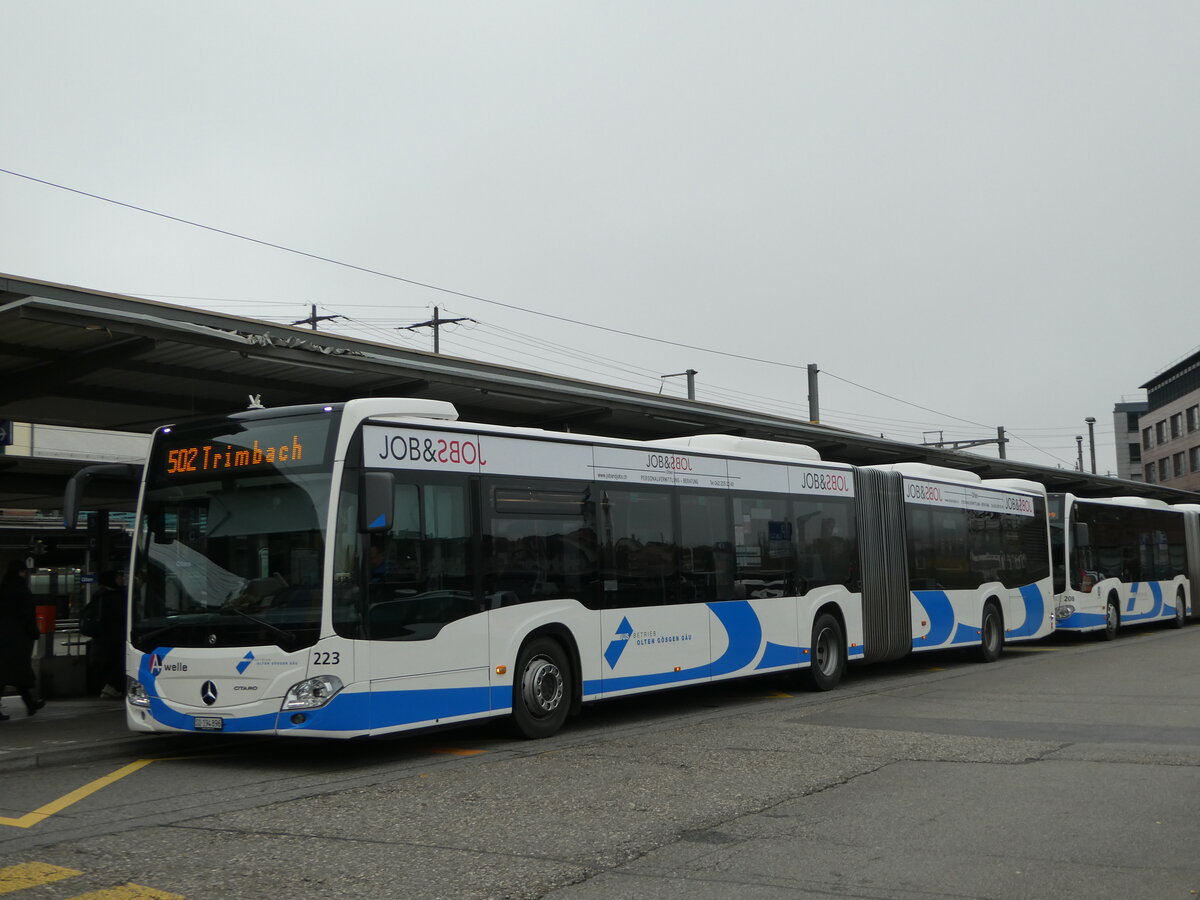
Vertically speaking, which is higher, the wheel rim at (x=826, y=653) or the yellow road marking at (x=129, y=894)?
the wheel rim at (x=826, y=653)

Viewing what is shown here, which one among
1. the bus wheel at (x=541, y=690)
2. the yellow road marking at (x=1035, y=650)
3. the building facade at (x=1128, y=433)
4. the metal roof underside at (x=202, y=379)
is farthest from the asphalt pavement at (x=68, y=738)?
the building facade at (x=1128, y=433)

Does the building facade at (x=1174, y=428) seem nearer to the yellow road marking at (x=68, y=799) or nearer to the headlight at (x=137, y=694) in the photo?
the headlight at (x=137, y=694)

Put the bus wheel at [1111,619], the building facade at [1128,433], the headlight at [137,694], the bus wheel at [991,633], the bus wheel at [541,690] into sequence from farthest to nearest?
the building facade at [1128,433], the bus wheel at [1111,619], the bus wheel at [991,633], the bus wheel at [541,690], the headlight at [137,694]

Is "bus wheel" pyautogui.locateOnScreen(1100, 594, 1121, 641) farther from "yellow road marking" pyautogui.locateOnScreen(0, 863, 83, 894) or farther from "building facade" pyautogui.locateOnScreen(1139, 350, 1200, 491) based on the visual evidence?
"building facade" pyautogui.locateOnScreen(1139, 350, 1200, 491)

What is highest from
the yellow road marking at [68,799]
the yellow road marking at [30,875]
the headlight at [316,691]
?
the headlight at [316,691]

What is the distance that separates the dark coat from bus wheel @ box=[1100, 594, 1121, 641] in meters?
21.1

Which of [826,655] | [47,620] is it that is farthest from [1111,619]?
[47,620]

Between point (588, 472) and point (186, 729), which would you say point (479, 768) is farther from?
point (588, 472)

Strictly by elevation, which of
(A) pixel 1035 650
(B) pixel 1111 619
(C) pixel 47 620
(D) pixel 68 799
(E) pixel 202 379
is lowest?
(A) pixel 1035 650

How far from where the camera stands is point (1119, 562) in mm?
26562

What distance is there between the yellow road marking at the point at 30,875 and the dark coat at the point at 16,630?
6572 millimetres

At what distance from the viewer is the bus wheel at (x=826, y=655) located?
51.3 feet

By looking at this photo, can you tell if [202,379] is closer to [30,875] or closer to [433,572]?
[433,572]

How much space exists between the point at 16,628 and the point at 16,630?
20mm
